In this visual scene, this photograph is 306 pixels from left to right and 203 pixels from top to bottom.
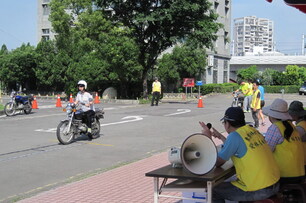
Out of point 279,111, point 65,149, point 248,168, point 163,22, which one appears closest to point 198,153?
point 248,168

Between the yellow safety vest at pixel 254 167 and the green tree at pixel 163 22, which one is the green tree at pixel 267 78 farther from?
the yellow safety vest at pixel 254 167

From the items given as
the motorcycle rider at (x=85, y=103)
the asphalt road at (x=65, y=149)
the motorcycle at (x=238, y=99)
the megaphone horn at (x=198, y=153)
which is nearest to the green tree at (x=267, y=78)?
the motorcycle at (x=238, y=99)

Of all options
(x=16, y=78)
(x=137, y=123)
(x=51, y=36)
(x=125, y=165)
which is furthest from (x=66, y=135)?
(x=51, y=36)

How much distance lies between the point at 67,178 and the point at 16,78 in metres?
41.2

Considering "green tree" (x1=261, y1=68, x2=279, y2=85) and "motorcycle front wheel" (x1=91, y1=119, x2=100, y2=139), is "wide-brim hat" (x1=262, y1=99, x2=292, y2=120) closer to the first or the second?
"motorcycle front wheel" (x1=91, y1=119, x2=100, y2=139)

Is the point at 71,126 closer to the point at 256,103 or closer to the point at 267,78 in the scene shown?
the point at 256,103

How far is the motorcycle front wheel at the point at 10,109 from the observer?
19.5m

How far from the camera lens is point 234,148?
3.96 m

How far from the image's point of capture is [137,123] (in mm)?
16328

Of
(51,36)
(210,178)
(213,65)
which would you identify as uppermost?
(51,36)

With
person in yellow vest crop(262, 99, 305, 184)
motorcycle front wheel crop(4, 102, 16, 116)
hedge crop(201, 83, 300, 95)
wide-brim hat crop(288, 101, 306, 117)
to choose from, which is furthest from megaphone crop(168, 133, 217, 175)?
hedge crop(201, 83, 300, 95)

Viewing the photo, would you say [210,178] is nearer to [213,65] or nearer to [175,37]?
[175,37]

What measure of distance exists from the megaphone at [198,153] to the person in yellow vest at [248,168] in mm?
170

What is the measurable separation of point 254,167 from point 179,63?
1612 inches
